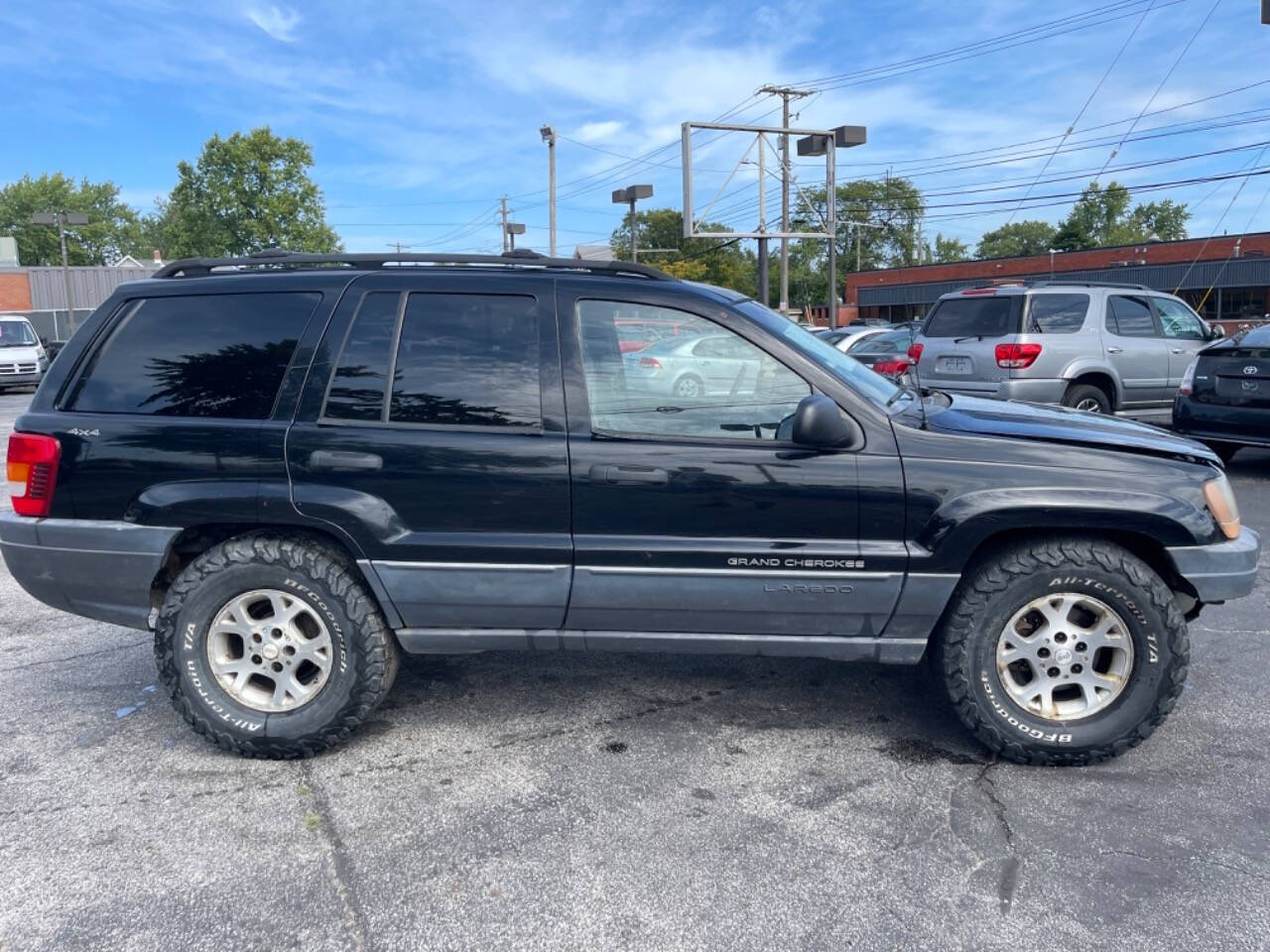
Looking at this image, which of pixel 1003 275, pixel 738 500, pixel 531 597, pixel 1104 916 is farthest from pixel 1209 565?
pixel 1003 275

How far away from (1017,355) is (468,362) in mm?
8234

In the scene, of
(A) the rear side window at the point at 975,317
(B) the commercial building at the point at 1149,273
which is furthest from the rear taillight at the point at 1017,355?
(B) the commercial building at the point at 1149,273

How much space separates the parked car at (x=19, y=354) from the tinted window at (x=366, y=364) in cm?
2309

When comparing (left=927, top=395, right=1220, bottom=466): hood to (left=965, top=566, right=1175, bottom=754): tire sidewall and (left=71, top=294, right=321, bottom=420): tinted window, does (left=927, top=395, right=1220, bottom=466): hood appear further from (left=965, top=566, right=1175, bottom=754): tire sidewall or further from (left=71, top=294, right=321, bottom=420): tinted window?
(left=71, top=294, right=321, bottom=420): tinted window

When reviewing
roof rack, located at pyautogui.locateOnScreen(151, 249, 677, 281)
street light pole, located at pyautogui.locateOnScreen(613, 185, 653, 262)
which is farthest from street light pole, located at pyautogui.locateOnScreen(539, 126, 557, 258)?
roof rack, located at pyautogui.locateOnScreen(151, 249, 677, 281)

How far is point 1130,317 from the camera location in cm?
1120

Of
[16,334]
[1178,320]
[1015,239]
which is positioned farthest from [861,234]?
[1178,320]

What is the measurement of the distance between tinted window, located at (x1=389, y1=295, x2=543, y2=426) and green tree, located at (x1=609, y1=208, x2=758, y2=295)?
43161 millimetres

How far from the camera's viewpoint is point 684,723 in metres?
4.00

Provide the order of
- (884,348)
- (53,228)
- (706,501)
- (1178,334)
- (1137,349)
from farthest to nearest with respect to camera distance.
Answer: (53,228)
(884,348)
(1178,334)
(1137,349)
(706,501)

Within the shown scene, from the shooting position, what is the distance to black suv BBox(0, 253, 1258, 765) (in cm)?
348

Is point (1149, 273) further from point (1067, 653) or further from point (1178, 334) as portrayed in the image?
point (1067, 653)

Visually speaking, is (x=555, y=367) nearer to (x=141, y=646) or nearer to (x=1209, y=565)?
(x=1209, y=565)

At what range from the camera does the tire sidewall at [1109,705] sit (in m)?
3.48
